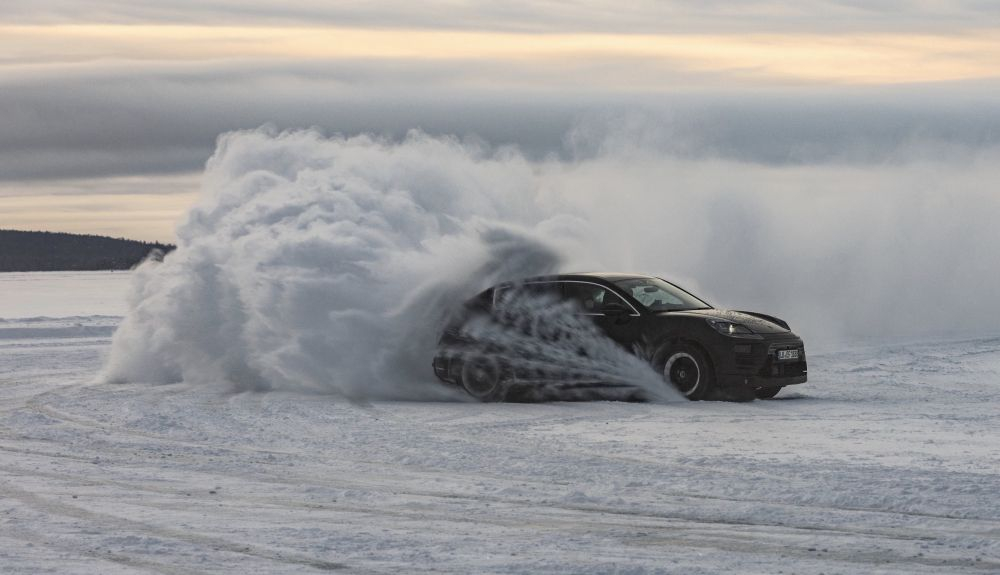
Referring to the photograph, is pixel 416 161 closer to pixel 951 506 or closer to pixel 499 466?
pixel 499 466

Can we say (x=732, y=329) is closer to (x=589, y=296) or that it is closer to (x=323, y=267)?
(x=589, y=296)

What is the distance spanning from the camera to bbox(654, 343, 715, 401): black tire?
1425 cm

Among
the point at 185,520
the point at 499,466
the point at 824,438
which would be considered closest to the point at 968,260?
the point at 824,438

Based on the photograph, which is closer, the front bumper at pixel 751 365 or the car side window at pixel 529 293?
the front bumper at pixel 751 365

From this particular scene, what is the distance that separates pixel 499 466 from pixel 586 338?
5.18 meters

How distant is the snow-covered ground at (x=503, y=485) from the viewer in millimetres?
6789

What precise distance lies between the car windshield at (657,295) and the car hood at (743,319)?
0.95ft

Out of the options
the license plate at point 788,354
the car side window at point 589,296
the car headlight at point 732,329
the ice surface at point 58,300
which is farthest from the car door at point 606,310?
the ice surface at point 58,300

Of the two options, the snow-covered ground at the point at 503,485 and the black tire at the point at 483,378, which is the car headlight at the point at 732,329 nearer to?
the snow-covered ground at the point at 503,485

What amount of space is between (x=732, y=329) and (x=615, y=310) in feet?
4.33


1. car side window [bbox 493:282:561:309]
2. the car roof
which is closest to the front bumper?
the car roof

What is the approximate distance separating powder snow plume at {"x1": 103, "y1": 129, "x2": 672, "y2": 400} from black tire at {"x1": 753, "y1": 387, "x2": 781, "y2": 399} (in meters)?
3.24

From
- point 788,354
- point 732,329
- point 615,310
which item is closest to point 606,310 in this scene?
point 615,310

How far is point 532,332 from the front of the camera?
14930 mm
